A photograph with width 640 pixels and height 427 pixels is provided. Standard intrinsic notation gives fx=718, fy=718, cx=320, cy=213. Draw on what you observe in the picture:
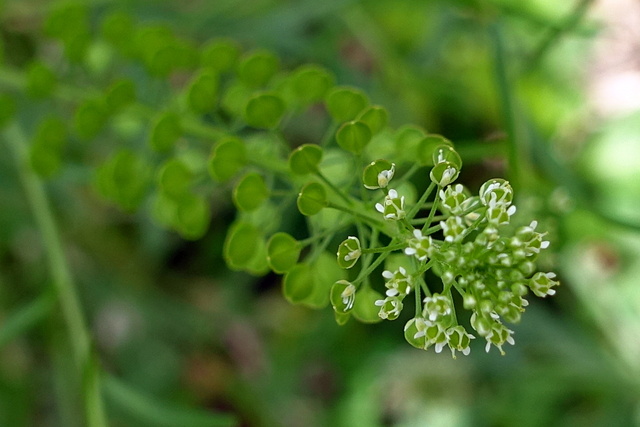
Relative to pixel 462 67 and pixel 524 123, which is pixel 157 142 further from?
pixel 462 67

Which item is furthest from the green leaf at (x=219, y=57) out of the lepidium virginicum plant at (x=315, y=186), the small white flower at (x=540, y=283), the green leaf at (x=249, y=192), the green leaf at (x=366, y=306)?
the small white flower at (x=540, y=283)

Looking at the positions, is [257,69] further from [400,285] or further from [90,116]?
[400,285]

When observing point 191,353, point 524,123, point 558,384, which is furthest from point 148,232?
point 558,384

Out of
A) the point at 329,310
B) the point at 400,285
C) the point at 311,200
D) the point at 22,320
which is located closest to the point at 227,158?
Answer: the point at 311,200

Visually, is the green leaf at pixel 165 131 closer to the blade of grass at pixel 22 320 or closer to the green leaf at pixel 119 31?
the green leaf at pixel 119 31

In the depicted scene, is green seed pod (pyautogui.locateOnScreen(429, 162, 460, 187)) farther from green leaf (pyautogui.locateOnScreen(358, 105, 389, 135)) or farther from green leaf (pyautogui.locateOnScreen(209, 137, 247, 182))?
green leaf (pyautogui.locateOnScreen(209, 137, 247, 182))

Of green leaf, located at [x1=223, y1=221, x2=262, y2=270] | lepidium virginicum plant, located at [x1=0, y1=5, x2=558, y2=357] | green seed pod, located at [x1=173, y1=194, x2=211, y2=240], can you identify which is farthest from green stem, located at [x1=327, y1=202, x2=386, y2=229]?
green seed pod, located at [x1=173, y1=194, x2=211, y2=240]
